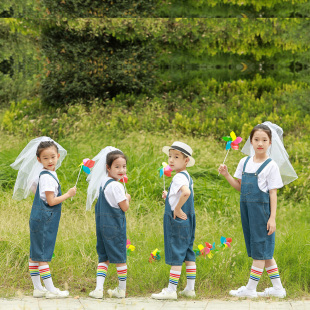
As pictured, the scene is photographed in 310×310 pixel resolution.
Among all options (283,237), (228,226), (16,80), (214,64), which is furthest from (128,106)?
(283,237)

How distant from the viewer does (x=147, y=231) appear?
242 inches

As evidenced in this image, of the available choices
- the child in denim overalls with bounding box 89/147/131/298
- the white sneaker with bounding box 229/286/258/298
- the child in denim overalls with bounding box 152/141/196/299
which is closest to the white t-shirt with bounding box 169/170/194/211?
Answer: the child in denim overalls with bounding box 152/141/196/299

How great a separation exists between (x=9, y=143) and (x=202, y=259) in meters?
5.73

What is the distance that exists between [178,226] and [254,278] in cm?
82

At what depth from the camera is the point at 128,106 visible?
39.6 ft

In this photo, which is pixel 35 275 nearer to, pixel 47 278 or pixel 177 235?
pixel 47 278

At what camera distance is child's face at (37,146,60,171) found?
Answer: 460 cm

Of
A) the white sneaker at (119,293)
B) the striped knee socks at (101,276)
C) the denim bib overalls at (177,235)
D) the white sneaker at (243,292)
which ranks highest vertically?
the denim bib overalls at (177,235)

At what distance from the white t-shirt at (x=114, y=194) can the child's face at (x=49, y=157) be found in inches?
21.8

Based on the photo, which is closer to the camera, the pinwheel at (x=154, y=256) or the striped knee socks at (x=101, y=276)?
the striped knee socks at (x=101, y=276)

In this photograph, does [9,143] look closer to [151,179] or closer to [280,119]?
[151,179]

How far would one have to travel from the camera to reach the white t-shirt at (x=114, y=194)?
4.47 m

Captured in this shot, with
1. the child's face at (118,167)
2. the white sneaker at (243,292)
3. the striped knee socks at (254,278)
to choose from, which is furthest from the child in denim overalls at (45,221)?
the striped knee socks at (254,278)

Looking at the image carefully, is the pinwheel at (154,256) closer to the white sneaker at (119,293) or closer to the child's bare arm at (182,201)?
the white sneaker at (119,293)
